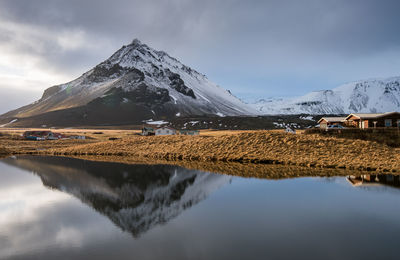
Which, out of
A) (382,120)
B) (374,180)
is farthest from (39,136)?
(374,180)

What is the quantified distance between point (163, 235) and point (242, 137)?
3840cm

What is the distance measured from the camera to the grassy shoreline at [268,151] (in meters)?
38.0

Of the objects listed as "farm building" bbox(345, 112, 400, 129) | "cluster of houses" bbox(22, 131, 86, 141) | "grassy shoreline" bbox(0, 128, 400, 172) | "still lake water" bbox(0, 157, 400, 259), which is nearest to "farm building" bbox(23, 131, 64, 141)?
"cluster of houses" bbox(22, 131, 86, 141)

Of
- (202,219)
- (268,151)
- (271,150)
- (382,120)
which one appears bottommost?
(202,219)

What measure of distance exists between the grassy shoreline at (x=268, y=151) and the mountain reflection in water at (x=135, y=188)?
439 inches

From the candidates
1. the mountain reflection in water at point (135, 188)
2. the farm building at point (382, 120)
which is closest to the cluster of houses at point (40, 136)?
the mountain reflection in water at point (135, 188)

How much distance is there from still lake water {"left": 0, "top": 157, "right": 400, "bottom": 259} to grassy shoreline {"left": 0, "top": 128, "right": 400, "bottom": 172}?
9.15 m

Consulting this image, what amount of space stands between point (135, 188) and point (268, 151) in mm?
23779

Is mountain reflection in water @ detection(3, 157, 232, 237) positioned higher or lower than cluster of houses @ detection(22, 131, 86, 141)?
lower

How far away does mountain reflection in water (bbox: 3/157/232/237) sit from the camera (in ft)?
64.5

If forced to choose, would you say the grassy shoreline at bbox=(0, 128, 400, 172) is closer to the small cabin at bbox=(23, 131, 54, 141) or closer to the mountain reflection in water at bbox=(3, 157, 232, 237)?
the mountain reflection in water at bbox=(3, 157, 232, 237)

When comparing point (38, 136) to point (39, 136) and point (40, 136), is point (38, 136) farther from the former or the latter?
point (40, 136)

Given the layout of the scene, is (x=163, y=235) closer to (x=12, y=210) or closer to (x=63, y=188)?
(x=12, y=210)

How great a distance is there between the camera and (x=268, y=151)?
4550 centimetres
